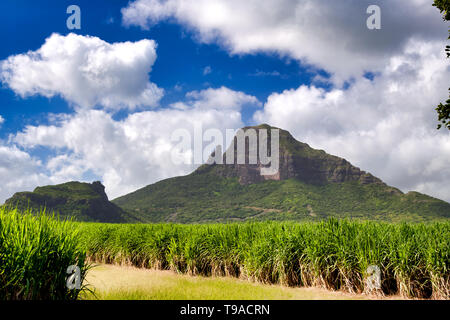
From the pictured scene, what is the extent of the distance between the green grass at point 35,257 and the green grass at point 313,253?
2.23 metres

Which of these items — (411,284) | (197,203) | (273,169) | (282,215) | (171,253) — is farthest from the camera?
(273,169)

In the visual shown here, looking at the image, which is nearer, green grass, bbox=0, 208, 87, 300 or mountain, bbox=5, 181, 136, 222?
green grass, bbox=0, 208, 87, 300

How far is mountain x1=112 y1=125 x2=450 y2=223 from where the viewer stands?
105812 mm

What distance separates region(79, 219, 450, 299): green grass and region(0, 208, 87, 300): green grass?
7.31 ft

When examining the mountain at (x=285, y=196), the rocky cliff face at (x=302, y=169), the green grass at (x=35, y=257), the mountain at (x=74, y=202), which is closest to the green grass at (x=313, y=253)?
the green grass at (x=35, y=257)

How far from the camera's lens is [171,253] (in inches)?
396

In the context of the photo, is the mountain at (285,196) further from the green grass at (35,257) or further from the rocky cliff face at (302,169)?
the green grass at (35,257)

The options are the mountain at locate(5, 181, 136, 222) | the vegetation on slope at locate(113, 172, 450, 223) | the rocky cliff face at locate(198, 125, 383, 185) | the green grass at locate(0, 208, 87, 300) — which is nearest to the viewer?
the green grass at locate(0, 208, 87, 300)

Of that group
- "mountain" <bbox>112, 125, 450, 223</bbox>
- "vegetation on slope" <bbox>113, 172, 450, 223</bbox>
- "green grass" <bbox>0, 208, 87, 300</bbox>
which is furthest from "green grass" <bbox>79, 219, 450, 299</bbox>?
"mountain" <bbox>112, 125, 450, 223</bbox>

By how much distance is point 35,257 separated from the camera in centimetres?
466

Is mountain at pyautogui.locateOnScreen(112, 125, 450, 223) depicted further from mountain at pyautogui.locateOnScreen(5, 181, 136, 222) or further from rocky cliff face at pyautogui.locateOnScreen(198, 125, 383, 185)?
mountain at pyautogui.locateOnScreen(5, 181, 136, 222)

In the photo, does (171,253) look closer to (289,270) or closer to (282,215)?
A: (289,270)
